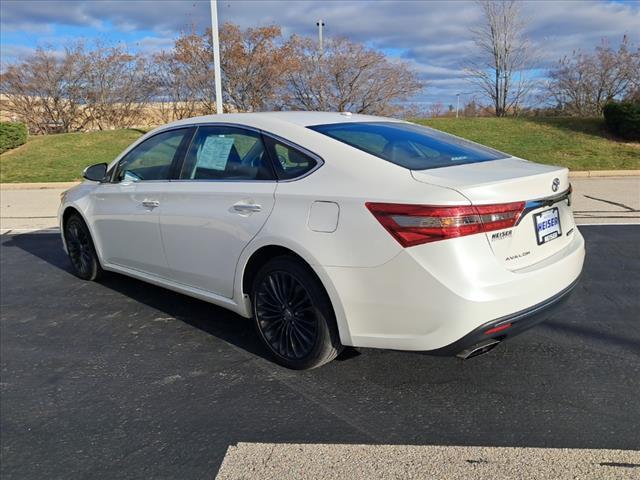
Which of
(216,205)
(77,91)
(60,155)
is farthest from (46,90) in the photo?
(216,205)

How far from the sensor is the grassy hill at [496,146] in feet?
50.4

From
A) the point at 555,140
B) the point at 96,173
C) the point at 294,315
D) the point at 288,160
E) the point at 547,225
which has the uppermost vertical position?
the point at 555,140

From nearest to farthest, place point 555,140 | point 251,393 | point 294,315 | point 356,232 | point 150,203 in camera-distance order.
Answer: point 356,232
point 251,393
point 294,315
point 150,203
point 555,140

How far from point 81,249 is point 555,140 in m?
15.0

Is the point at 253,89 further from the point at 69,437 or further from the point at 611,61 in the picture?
the point at 69,437

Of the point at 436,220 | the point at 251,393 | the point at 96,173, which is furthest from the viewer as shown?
the point at 96,173

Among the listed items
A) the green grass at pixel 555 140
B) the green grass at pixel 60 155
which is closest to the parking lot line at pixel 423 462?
the green grass at pixel 555 140

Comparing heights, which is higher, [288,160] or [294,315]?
[288,160]

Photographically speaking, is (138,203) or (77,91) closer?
(138,203)

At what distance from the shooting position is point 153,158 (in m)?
4.76

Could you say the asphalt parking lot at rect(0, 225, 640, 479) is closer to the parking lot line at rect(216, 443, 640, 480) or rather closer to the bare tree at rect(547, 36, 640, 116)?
the parking lot line at rect(216, 443, 640, 480)

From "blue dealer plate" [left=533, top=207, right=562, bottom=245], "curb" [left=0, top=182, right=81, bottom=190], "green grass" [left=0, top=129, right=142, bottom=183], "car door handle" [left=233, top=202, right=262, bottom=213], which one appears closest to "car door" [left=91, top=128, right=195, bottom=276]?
"car door handle" [left=233, top=202, right=262, bottom=213]

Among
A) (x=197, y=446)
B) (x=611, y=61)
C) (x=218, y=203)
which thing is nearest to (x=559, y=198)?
(x=218, y=203)

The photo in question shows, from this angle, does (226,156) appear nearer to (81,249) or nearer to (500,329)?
(500,329)
